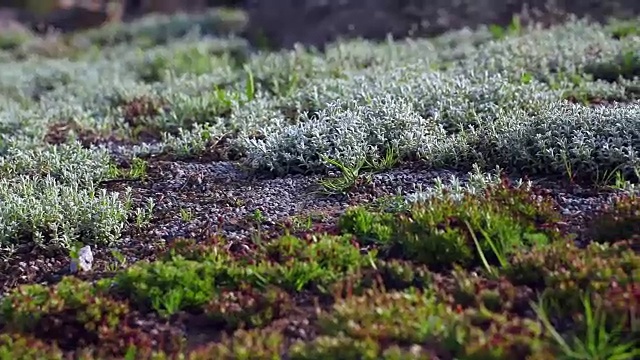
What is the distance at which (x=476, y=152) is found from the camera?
4.51m

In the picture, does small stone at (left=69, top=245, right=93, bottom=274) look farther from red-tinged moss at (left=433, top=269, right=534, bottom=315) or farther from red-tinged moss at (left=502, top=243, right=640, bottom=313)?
red-tinged moss at (left=502, top=243, right=640, bottom=313)

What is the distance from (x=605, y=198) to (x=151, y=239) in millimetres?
2233

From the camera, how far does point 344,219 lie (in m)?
3.80

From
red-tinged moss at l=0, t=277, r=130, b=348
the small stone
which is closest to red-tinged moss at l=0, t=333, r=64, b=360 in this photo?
red-tinged moss at l=0, t=277, r=130, b=348

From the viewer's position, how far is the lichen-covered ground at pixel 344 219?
2871 mm

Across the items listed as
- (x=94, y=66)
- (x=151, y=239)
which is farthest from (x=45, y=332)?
(x=94, y=66)

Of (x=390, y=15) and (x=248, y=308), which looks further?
(x=390, y=15)

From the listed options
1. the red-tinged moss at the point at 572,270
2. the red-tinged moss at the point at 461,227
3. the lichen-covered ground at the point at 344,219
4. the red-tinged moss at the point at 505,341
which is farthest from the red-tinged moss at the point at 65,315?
the red-tinged moss at the point at 572,270

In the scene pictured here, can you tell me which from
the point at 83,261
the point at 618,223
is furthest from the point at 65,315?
the point at 618,223

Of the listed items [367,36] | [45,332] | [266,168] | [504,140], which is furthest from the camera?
[367,36]

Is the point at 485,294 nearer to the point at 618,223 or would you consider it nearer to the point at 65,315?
the point at 618,223

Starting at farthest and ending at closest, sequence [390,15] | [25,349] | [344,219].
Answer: [390,15] → [344,219] → [25,349]

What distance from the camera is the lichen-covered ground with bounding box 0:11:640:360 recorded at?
287 cm

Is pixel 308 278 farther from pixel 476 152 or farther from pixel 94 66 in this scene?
pixel 94 66
